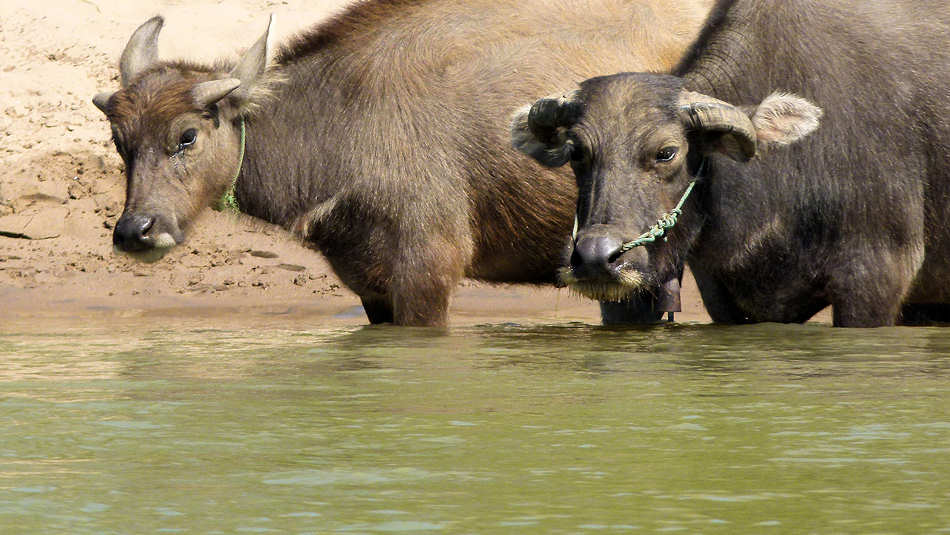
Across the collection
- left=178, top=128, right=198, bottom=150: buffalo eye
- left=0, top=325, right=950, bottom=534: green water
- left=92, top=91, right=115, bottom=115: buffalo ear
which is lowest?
left=0, top=325, right=950, bottom=534: green water

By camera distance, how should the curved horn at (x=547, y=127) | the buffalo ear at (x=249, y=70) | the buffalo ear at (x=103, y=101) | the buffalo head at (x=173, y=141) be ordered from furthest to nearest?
the buffalo ear at (x=249, y=70), the buffalo ear at (x=103, y=101), the buffalo head at (x=173, y=141), the curved horn at (x=547, y=127)

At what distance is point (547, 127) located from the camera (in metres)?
7.73

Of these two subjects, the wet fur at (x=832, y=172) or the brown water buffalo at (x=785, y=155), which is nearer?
the brown water buffalo at (x=785, y=155)

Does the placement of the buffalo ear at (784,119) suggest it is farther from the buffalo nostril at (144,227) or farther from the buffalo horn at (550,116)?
the buffalo nostril at (144,227)

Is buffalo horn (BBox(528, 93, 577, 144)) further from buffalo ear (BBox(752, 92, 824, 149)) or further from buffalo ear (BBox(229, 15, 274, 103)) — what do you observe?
buffalo ear (BBox(229, 15, 274, 103))

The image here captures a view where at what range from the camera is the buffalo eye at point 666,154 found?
725cm

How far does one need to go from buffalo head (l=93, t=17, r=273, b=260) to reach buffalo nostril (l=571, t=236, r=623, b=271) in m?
2.52

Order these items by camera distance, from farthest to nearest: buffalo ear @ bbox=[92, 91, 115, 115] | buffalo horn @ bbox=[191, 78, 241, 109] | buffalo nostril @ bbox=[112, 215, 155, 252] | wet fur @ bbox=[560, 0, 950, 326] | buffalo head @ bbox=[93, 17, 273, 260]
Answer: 1. buffalo ear @ bbox=[92, 91, 115, 115]
2. buffalo horn @ bbox=[191, 78, 241, 109]
3. buffalo head @ bbox=[93, 17, 273, 260]
4. buffalo nostril @ bbox=[112, 215, 155, 252]
5. wet fur @ bbox=[560, 0, 950, 326]

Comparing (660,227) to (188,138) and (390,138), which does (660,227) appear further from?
(188,138)

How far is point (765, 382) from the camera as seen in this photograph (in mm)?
6270

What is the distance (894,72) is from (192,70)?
3865 millimetres

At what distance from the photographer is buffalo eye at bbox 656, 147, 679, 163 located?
23.8 feet

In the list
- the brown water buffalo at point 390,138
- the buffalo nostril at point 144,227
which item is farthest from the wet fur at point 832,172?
the buffalo nostril at point 144,227

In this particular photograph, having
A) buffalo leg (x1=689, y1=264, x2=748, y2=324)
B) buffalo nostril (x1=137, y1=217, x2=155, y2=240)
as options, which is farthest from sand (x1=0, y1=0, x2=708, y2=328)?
buffalo leg (x1=689, y1=264, x2=748, y2=324)
